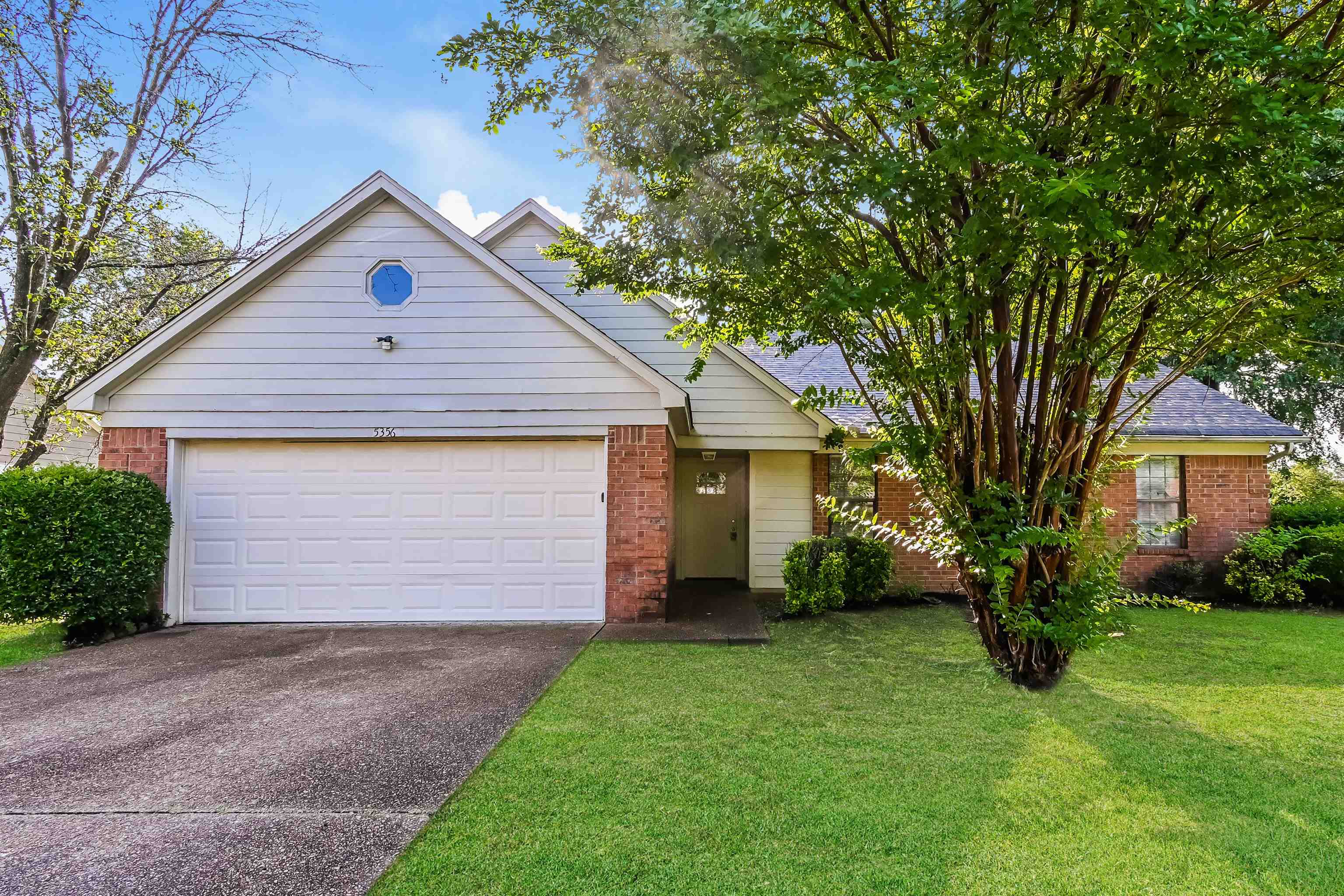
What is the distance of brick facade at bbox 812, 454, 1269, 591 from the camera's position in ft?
35.0

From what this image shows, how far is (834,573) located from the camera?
8828 millimetres

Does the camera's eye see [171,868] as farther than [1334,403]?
No

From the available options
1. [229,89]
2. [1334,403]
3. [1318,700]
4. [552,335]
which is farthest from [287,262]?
[1334,403]

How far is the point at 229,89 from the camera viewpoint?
448 inches

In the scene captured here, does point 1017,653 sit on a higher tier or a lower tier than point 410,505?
lower

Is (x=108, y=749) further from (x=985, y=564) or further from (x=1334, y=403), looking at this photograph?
(x=1334, y=403)

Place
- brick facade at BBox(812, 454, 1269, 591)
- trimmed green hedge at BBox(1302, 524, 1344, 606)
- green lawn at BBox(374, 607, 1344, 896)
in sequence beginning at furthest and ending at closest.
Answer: brick facade at BBox(812, 454, 1269, 591) → trimmed green hedge at BBox(1302, 524, 1344, 606) → green lawn at BBox(374, 607, 1344, 896)

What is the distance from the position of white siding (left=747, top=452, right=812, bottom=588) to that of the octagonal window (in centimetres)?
575

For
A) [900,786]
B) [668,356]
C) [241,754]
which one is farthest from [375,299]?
[900,786]

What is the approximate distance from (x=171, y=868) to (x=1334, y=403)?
32.9m

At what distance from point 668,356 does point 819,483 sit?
319cm

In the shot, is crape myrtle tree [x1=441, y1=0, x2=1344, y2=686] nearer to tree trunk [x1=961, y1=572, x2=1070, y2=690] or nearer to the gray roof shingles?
tree trunk [x1=961, y1=572, x2=1070, y2=690]

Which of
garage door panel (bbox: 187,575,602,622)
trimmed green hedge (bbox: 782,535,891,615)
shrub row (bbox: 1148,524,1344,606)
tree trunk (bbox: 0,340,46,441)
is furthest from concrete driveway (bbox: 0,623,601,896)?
shrub row (bbox: 1148,524,1344,606)

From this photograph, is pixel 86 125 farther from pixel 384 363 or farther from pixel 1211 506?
pixel 1211 506
